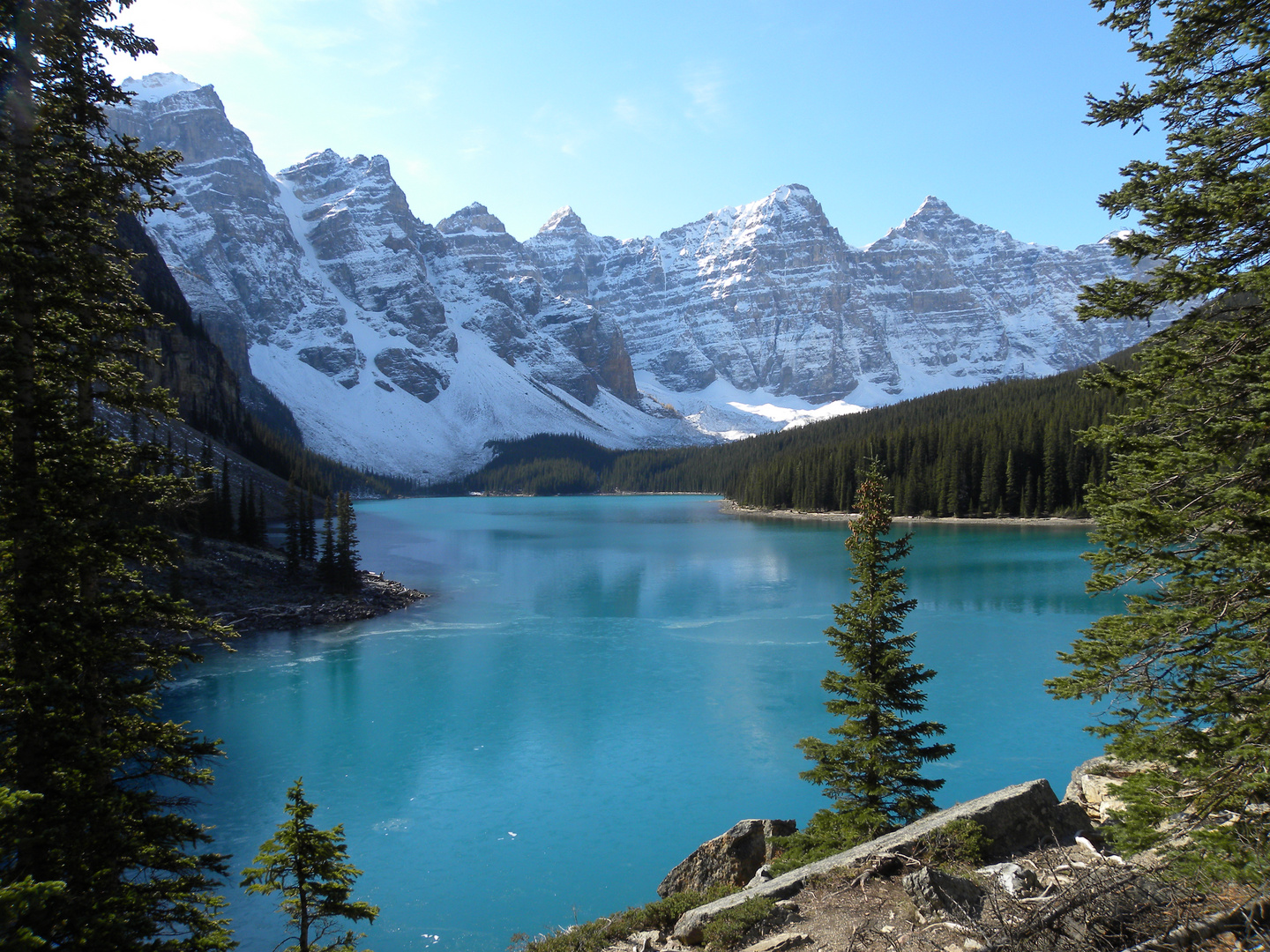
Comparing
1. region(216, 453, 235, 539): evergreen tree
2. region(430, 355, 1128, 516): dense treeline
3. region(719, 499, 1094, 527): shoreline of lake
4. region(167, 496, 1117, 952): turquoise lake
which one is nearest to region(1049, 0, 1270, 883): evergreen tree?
region(167, 496, 1117, 952): turquoise lake

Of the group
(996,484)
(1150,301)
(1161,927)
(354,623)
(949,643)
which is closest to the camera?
(1161,927)

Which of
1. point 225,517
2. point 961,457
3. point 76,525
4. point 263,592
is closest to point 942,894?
point 76,525

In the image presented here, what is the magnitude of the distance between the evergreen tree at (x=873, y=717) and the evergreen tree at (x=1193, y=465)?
4.46m

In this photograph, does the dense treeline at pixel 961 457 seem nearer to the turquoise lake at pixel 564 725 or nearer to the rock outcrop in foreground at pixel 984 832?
the turquoise lake at pixel 564 725

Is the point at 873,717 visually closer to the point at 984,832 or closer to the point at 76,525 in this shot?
the point at 984,832

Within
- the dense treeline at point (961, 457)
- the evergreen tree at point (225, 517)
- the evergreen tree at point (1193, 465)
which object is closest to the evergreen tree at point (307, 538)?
the evergreen tree at point (225, 517)

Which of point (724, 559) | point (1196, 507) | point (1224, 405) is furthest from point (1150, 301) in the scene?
point (724, 559)

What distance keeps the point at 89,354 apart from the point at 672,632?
27986 millimetres

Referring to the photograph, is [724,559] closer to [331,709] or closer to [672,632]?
[672,632]

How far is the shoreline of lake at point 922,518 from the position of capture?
73000 mm

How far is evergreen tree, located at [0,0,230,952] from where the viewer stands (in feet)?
20.5

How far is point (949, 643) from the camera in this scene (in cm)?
2856

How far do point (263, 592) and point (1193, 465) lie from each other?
4031 cm

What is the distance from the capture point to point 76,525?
6.86m
